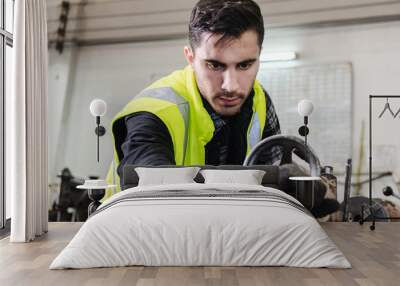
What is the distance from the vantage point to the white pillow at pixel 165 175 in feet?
17.0

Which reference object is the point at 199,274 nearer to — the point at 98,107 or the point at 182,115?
the point at 182,115

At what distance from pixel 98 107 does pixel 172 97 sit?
89 cm

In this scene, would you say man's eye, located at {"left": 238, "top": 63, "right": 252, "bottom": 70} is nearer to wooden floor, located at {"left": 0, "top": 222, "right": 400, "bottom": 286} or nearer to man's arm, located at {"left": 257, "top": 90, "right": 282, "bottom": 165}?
man's arm, located at {"left": 257, "top": 90, "right": 282, "bottom": 165}

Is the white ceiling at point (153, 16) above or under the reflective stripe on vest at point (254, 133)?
above

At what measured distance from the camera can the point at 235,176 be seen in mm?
5203

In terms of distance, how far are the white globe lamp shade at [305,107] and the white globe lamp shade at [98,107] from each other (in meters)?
2.31

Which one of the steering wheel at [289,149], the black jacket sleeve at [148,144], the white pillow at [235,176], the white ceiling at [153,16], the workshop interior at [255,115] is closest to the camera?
the white pillow at [235,176]

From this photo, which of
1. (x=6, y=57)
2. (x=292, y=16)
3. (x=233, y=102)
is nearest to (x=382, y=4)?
(x=292, y=16)

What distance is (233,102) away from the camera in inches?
225

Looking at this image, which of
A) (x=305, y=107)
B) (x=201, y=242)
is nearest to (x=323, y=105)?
(x=305, y=107)

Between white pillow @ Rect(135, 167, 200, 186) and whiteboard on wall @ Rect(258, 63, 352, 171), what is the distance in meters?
1.31

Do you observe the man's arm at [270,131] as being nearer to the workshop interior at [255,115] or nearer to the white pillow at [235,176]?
the workshop interior at [255,115]

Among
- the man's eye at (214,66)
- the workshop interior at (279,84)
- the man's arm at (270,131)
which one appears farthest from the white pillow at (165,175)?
the man's eye at (214,66)

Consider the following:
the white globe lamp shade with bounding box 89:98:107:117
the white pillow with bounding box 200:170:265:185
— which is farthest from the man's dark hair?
the white pillow with bounding box 200:170:265:185
